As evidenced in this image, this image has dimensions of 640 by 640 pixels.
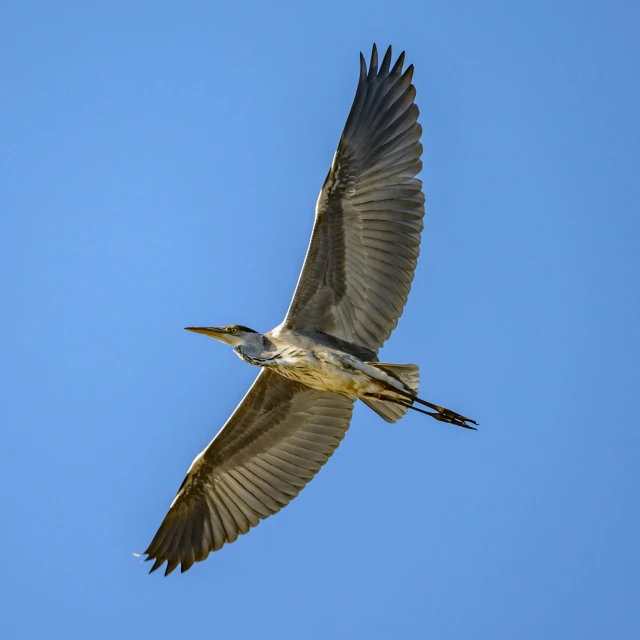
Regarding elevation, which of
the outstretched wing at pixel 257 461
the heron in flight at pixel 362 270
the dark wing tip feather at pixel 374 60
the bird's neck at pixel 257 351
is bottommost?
the outstretched wing at pixel 257 461

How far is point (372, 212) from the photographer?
412 inches

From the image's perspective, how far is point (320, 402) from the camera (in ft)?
36.7

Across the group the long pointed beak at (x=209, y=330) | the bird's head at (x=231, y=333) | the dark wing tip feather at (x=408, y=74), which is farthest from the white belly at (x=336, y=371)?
the dark wing tip feather at (x=408, y=74)

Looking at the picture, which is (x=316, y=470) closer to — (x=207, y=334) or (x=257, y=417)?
(x=257, y=417)

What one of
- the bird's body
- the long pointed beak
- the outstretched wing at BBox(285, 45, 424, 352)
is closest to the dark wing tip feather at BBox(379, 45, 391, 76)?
the outstretched wing at BBox(285, 45, 424, 352)

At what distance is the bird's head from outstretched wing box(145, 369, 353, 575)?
1.58ft

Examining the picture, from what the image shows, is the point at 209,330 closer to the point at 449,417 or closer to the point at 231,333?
Result: the point at 231,333

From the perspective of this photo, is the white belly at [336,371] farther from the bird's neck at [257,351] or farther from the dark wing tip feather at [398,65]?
the dark wing tip feather at [398,65]

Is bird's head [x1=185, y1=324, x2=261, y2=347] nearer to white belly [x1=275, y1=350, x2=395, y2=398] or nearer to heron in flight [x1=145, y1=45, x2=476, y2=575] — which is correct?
heron in flight [x1=145, y1=45, x2=476, y2=575]

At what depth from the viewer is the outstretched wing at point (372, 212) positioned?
1044 centimetres

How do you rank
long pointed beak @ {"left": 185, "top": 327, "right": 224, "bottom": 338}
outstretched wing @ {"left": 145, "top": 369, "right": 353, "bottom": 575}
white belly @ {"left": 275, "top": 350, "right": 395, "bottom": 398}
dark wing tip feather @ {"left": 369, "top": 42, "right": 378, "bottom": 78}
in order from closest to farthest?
white belly @ {"left": 275, "top": 350, "right": 395, "bottom": 398} → dark wing tip feather @ {"left": 369, "top": 42, "right": 378, "bottom": 78} → long pointed beak @ {"left": 185, "top": 327, "right": 224, "bottom": 338} → outstretched wing @ {"left": 145, "top": 369, "right": 353, "bottom": 575}

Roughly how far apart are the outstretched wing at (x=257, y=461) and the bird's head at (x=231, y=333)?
0.48 m

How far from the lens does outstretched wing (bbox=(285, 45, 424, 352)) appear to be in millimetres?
10438

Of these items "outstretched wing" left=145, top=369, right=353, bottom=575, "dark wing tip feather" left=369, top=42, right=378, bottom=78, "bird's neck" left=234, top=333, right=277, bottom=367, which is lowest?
"outstretched wing" left=145, top=369, right=353, bottom=575
